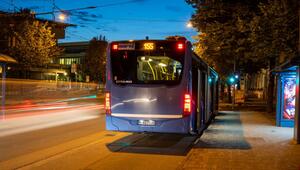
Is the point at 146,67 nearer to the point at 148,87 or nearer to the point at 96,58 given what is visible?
the point at 148,87

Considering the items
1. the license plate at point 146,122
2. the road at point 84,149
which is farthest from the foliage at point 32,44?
the license plate at point 146,122

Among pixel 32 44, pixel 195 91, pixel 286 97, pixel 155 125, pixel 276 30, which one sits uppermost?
pixel 32 44

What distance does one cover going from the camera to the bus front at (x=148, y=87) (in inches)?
462

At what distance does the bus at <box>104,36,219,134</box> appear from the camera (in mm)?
11734

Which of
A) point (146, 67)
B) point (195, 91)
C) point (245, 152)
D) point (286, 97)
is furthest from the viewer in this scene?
point (286, 97)

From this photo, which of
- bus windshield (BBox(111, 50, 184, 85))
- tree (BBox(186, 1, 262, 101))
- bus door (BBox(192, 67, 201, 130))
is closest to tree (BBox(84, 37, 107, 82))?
tree (BBox(186, 1, 262, 101))

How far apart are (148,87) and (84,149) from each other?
8.42 feet

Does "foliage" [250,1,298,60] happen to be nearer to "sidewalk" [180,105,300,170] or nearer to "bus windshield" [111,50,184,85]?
"sidewalk" [180,105,300,170]

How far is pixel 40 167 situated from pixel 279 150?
647 cm

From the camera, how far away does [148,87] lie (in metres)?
11.9

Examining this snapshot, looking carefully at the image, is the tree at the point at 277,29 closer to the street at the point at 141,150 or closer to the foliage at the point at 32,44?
the street at the point at 141,150

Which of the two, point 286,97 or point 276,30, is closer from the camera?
point 276,30

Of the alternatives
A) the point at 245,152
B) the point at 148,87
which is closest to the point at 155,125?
the point at 148,87

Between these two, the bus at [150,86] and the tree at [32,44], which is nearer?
the bus at [150,86]
